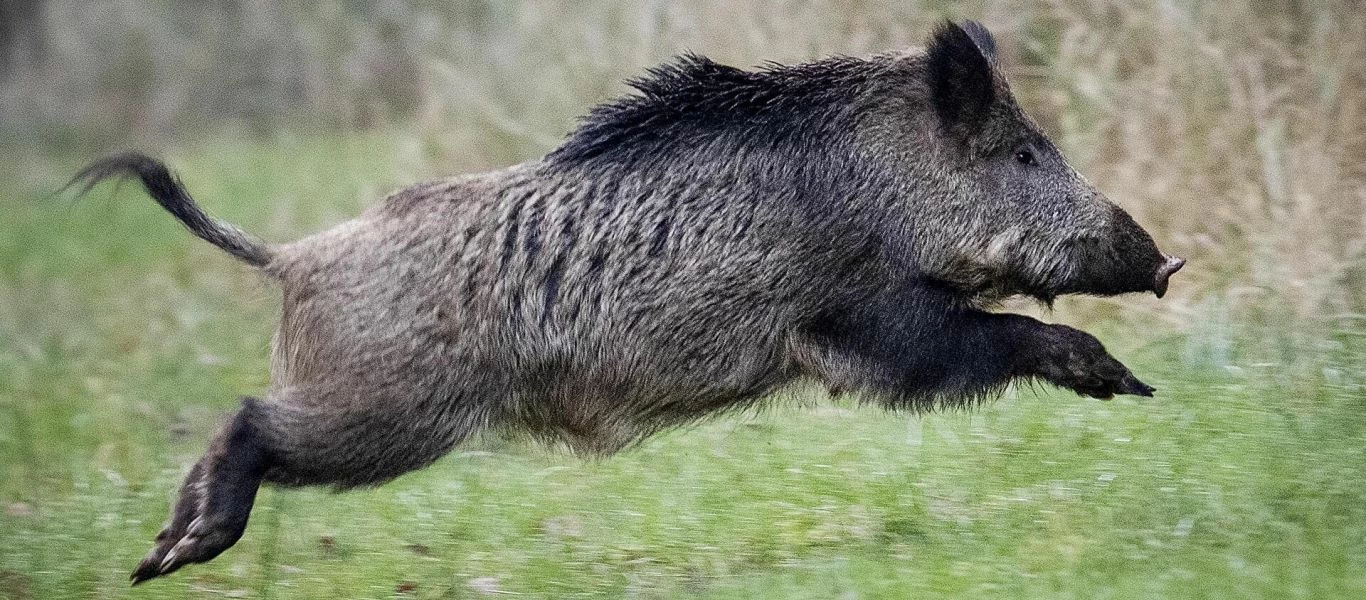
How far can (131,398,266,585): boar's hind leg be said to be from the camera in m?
4.43

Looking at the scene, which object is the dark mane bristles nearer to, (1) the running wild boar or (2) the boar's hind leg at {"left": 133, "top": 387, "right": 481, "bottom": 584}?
(1) the running wild boar

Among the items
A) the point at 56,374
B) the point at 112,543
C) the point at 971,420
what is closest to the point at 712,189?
the point at 971,420

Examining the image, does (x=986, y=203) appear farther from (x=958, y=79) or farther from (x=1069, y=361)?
(x=1069, y=361)

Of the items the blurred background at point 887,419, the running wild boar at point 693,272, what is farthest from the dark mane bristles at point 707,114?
the blurred background at point 887,419

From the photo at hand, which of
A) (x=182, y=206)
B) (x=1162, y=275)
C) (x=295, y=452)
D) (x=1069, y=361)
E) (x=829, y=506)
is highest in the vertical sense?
(x=182, y=206)

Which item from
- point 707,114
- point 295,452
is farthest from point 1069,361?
point 295,452

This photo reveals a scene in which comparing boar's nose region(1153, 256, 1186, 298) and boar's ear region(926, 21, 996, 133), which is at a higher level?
boar's ear region(926, 21, 996, 133)

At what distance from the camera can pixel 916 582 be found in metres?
4.38

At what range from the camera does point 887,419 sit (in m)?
6.39

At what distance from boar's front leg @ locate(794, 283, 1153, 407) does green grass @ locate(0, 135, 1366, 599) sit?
40 centimetres

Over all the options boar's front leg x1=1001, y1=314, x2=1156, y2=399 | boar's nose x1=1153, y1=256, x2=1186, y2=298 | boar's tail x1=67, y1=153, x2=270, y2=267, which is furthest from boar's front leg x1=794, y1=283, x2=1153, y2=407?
boar's tail x1=67, y1=153, x2=270, y2=267

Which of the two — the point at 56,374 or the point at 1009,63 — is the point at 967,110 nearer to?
the point at 1009,63

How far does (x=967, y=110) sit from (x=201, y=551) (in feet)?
8.19

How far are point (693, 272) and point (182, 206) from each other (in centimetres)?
157
